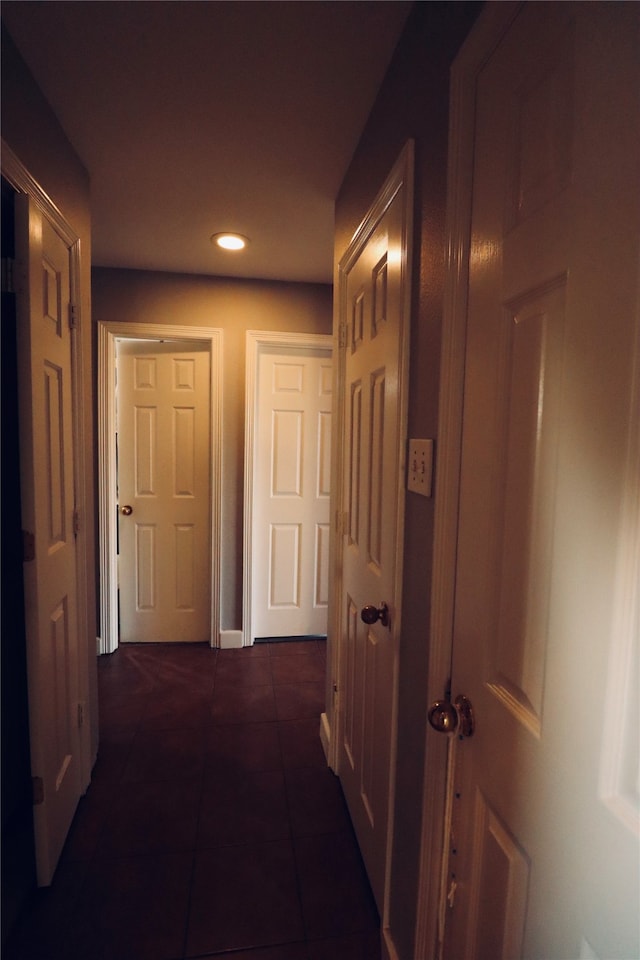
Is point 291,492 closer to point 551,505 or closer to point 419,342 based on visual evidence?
point 419,342

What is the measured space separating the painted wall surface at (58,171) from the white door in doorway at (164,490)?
1.13m

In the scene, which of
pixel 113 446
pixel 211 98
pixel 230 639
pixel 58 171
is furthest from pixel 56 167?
pixel 230 639

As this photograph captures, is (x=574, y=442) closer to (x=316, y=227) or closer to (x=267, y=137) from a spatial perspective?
(x=267, y=137)

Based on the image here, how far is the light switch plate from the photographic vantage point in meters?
0.97

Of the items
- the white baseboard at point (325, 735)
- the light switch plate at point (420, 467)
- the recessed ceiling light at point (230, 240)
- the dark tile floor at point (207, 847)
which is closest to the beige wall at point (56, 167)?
the dark tile floor at point (207, 847)

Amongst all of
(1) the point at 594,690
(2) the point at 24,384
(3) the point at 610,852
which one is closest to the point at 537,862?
(3) the point at 610,852

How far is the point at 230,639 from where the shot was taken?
9.94 feet

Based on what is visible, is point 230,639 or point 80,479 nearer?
point 80,479

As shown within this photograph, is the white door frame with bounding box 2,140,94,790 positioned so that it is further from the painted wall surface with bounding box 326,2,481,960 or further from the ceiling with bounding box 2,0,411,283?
the painted wall surface with bounding box 326,2,481,960

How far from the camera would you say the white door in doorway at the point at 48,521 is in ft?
4.16

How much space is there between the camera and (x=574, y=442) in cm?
55

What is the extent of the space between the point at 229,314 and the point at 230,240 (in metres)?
0.59

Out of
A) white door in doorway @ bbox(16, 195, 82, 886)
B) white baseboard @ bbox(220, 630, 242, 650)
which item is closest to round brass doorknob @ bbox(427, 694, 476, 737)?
white door in doorway @ bbox(16, 195, 82, 886)

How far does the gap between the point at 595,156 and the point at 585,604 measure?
517 mm
